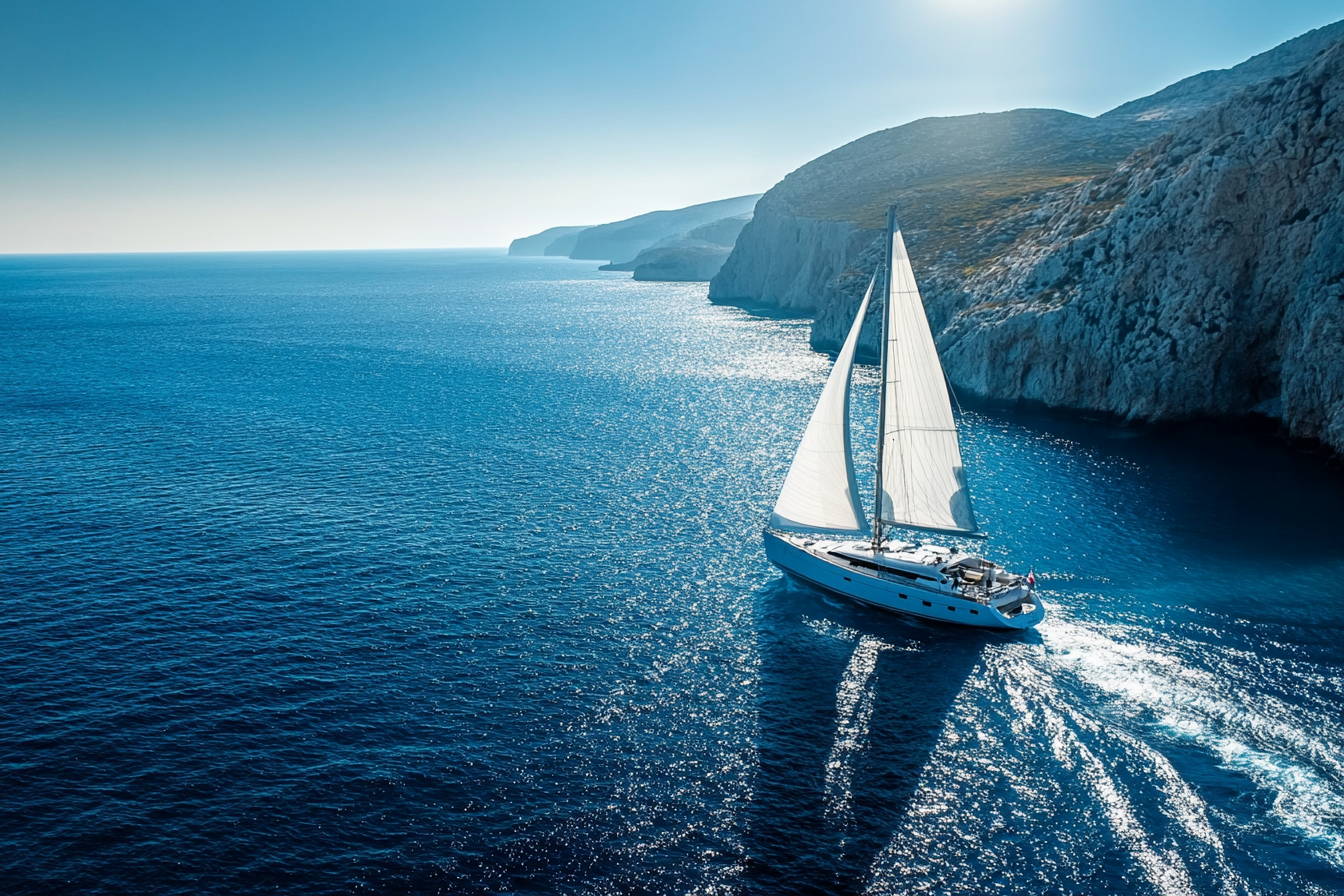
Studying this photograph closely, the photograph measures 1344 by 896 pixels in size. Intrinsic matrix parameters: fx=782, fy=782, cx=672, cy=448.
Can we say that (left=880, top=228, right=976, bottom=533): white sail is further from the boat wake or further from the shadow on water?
the boat wake

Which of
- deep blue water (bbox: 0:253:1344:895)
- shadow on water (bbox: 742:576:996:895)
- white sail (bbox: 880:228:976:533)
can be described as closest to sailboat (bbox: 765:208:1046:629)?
white sail (bbox: 880:228:976:533)

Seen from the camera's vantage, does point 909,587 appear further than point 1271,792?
Yes

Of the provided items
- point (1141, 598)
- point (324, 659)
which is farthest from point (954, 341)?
point (324, 659)

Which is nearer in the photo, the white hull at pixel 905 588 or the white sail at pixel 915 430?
Result: the white hull at pixel 905 588

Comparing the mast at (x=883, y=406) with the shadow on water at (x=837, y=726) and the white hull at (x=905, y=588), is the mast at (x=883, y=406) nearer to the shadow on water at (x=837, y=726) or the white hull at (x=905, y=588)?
the white hull at (x=905, y=588)

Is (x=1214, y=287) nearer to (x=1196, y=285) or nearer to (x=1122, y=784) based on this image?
(x=1196, y=285)

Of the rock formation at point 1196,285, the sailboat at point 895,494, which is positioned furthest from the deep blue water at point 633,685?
the rock formation at point 1196,285

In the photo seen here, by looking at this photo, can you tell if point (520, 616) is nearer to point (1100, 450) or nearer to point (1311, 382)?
point (1100, 450)
